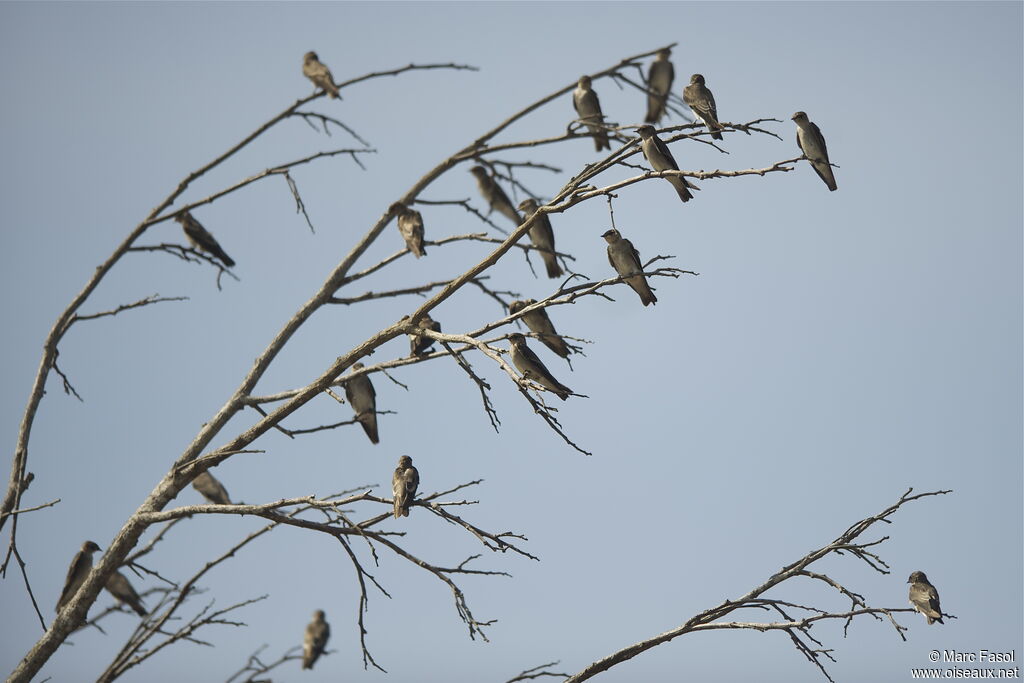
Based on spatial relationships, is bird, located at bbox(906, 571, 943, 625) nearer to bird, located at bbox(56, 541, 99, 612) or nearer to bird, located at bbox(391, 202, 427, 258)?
bird, located at bbox(391, 202, 427, 258)

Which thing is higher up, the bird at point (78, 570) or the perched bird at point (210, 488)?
the perched bird at point (210, 488)

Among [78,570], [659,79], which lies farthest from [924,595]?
[78,570]

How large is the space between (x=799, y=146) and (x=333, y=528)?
5829 millimetres

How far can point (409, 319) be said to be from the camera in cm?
690

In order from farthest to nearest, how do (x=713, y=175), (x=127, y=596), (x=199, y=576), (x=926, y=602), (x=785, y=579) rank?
Answer: (x=127, y=596) < (x=926, y=602) < (x=199, y=576) < (x=785, y=579) < (x=713, y=175)

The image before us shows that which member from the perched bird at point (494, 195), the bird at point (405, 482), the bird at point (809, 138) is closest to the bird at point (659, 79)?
the perched bird at point (494, 195)

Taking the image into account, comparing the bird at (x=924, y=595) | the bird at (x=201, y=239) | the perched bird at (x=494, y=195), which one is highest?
the perched bird at (x=494, y=195)

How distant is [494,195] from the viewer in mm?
14086

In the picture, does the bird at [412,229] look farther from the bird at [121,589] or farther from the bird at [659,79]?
the bird at [121,589]

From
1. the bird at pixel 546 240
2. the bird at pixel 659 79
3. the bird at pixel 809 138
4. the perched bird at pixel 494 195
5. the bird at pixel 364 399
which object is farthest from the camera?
the perched bird at pixel 494 195

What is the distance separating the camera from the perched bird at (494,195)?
44.9 ft

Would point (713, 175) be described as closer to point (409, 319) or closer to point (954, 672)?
point (409, 319)

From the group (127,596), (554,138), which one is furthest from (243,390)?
(127,596)

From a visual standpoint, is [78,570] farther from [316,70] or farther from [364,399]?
[316,70]
